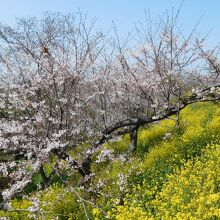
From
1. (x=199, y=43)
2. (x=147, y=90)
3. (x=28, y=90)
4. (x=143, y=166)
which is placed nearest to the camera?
(x=28, y=90)

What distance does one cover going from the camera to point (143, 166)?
13281 mm

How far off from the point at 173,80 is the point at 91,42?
3.33 m

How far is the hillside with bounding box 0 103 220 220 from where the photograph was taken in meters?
7.71

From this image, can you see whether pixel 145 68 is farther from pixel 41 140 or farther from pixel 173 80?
pixel 41 140

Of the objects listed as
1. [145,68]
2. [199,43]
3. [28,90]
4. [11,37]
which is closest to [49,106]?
[28,90]

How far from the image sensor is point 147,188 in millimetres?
11195

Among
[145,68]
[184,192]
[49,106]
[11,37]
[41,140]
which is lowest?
[184,192]

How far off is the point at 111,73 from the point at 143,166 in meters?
4.63

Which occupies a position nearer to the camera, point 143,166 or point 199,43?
point 143,166

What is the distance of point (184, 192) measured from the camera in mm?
9070

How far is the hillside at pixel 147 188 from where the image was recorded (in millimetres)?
7715

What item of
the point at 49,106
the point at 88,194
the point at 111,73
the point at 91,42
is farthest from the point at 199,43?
the point at 88,194

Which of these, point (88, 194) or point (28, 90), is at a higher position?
point (28, 90)

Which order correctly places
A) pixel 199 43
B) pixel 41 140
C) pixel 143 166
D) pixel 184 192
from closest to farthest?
pixel 184 192
pixel 41 140
pixel 143 166
pixel 199 43
